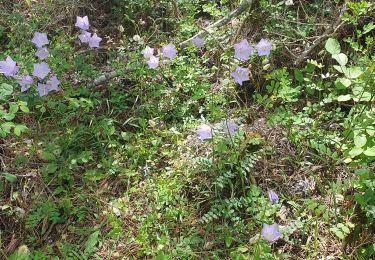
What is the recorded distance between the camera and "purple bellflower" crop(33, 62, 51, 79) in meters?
2.80

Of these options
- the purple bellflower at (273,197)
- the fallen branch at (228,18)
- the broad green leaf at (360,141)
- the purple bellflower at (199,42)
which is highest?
the fallen branch at (228,18)

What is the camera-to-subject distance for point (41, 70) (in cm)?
281

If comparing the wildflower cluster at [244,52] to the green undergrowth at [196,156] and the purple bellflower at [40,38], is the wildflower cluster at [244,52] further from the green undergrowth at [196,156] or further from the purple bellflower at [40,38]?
the purple bellflower at [40,38]

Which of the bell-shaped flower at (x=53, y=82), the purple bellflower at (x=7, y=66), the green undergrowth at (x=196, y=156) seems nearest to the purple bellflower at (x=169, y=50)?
the green undergrowth at (x=196, y=156)

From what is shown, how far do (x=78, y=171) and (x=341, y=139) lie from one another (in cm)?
160

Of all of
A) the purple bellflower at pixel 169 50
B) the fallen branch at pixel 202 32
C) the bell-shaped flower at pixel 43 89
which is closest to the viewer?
the bell-shaped flower at pixel 43 89

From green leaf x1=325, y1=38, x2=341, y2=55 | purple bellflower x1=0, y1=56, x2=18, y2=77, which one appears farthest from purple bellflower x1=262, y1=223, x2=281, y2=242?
purple bellflower x1=0, y1=56, x2=18, y2=77

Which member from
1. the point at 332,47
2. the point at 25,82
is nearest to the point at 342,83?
the point at 332,47

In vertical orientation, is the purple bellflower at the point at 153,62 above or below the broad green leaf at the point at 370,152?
A: above

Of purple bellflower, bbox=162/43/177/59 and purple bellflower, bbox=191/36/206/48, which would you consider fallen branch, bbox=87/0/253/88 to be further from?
purple bellflower, bbox=162/43/177/59

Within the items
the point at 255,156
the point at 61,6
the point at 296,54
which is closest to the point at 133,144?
the point at 255,156

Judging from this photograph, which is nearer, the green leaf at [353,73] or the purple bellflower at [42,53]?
the green leaf at [353,73]

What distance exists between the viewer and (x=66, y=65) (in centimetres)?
297

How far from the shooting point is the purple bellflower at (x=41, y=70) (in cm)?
280
